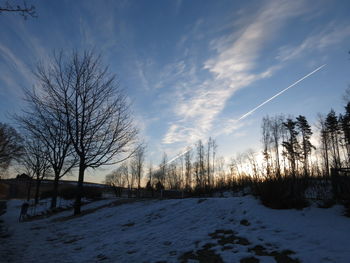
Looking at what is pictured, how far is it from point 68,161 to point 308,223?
2083 cm

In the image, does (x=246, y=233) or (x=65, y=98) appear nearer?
(x=246, y=233)

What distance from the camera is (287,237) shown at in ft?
15.9

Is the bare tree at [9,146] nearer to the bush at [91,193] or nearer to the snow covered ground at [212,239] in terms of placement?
the bush at [91,193]

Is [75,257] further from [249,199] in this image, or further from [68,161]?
[68,161]

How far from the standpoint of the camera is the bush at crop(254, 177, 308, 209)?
6.55 metres

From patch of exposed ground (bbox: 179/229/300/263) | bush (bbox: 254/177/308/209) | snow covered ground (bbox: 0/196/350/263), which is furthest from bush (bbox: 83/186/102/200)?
patch of exposed ground (bbox: 179/229/300/263)

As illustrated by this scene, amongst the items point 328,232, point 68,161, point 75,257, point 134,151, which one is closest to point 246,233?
point 328,232

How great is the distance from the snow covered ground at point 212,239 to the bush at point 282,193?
13.6 inches

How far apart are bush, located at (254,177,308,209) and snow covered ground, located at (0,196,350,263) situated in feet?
1.13

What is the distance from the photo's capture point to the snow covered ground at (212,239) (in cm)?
438

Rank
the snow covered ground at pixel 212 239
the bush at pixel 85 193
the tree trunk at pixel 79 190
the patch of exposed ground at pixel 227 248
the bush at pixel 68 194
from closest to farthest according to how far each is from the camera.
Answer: the patch of exposed ground at pixel 227 248, the snow covered ground at pixel 212 239, the tree trunk at pixel 79 190, the bush at pixel 85 193, the bush at pixel 68 194

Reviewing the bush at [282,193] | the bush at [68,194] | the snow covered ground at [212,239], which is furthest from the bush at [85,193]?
the bush at [282,193]

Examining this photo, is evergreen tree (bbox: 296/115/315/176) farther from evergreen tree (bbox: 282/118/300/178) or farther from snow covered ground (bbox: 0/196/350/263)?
snow covered ground (bbox: 0/196/350/263)

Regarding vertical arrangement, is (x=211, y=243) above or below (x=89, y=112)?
below
